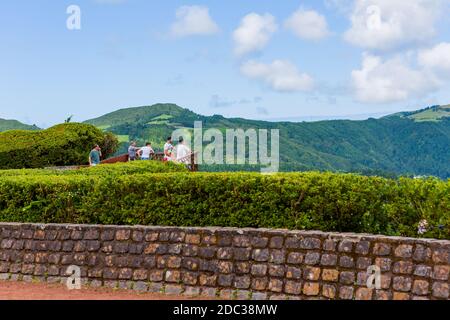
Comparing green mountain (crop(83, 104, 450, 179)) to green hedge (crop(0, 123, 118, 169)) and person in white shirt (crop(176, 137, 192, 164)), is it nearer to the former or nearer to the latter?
green hedge (crop(0, 123, 118, 169))

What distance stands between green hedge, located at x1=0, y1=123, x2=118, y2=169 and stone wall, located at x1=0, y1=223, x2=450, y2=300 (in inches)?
848

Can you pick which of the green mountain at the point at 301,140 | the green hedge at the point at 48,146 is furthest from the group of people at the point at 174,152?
the green mountain at the point at 301,140

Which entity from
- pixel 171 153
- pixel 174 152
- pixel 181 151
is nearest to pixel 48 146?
pixel 174 152

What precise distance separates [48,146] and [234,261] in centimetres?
2574

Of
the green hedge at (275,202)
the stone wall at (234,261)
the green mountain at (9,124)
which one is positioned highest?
the green mountain at (9,124)

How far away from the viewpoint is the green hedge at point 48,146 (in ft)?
112

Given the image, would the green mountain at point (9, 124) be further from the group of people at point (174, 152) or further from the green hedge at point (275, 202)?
the green hedge at point (275, 202)

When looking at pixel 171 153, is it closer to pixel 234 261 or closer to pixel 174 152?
pixel 174 152

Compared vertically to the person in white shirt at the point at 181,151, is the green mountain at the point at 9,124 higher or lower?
higher

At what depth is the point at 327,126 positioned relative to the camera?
19762cm

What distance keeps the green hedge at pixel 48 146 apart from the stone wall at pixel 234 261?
70.7ft

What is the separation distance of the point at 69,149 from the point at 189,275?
25.8 metres

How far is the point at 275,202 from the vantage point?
445 inches

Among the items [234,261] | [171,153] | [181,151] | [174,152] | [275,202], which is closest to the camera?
[234,261]
